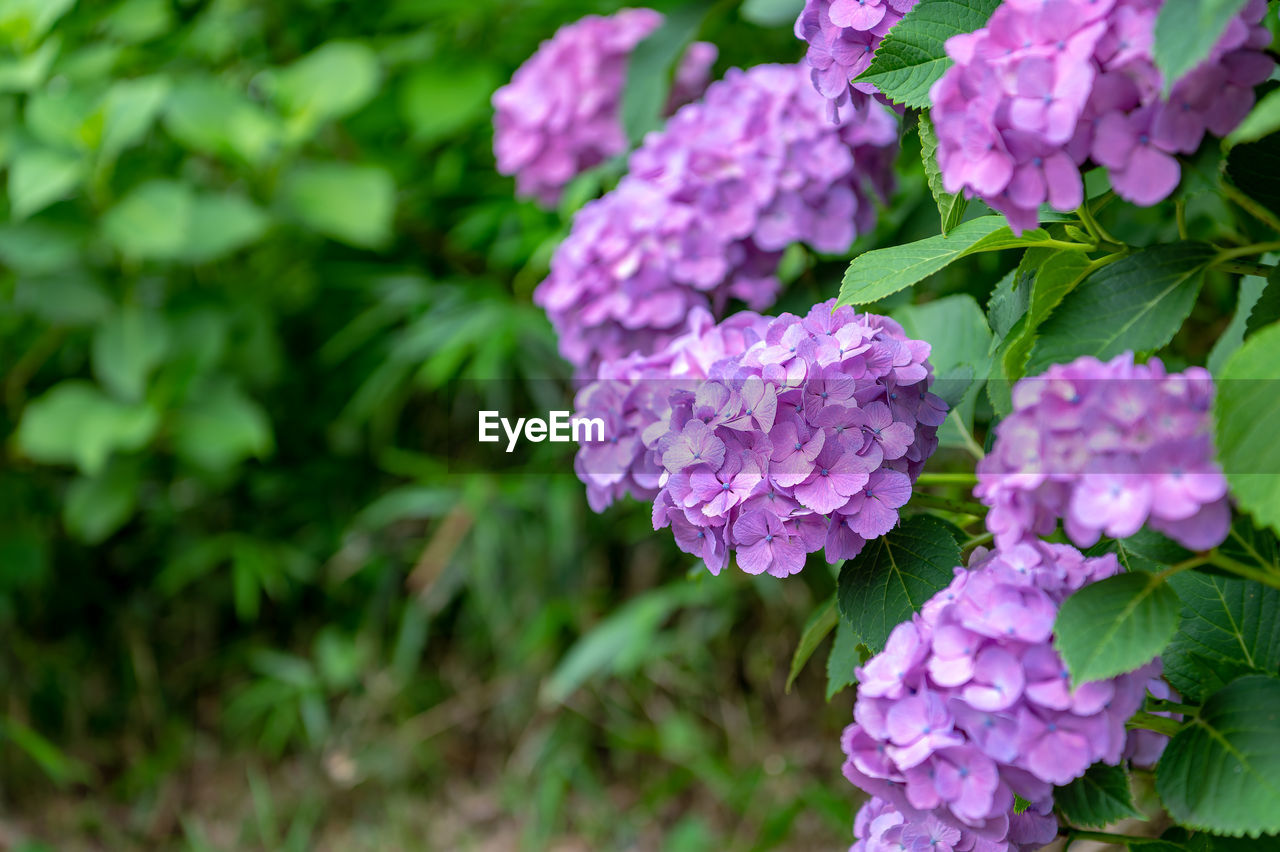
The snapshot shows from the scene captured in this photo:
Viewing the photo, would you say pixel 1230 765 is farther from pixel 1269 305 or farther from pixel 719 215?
pixel 719 215

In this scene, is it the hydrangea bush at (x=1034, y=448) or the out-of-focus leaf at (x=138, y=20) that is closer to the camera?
the hydrangea bush at (x=1034, y=448)

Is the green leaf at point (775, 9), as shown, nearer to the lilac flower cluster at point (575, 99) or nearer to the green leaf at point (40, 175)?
the lilac flower cluster at point (575, 99)

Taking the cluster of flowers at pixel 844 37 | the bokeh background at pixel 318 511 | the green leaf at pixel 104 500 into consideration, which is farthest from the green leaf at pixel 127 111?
the cluster of flowers at pixel 844 37

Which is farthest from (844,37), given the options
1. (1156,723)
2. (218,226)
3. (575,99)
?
(218,226)

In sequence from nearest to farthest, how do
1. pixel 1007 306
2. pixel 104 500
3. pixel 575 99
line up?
pixel 1007 306
pixel 575 99
pixel 104 500

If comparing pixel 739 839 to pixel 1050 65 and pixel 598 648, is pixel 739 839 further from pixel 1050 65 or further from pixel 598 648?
pixel 1050 65

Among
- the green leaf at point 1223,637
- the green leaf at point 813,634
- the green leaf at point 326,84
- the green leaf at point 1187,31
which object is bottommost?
the green leaf at point 326,84

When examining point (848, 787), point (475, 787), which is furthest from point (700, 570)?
point (475, 787)
